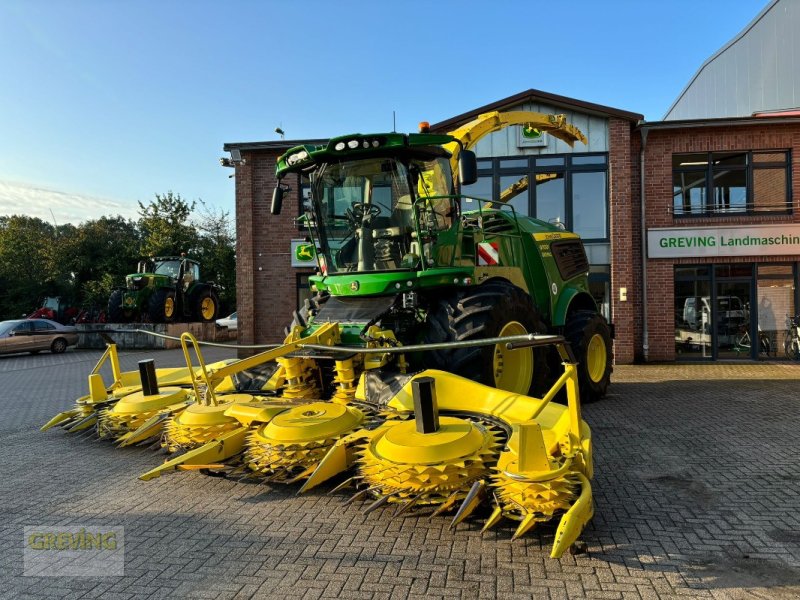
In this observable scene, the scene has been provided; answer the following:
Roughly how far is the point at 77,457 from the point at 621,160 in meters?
12.1

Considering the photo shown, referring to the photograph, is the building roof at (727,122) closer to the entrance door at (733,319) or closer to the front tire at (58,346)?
the entrance door at (733,319)

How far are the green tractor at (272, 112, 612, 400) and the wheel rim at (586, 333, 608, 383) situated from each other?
2.39m

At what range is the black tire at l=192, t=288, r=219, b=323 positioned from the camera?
2092 cm

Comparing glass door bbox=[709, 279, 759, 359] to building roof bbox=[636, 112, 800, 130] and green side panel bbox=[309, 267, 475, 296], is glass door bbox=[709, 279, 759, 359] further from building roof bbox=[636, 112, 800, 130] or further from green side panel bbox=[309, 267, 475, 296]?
green side panel bbox=[309, 267, 475, 296]

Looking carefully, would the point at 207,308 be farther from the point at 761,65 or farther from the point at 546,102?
the point at 761,65

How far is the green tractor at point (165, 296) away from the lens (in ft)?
63.9

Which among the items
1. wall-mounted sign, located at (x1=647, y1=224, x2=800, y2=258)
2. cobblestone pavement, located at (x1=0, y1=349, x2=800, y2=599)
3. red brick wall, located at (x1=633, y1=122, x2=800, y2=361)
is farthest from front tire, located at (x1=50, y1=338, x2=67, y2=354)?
wall-mounted sign, located at (x1=647, y1=224, x2=800, y2=258)

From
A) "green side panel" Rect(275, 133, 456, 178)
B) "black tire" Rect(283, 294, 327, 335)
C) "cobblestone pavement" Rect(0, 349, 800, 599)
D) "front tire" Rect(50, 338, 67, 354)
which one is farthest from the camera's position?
"front tire" Rect(50, 338, 67, 354)

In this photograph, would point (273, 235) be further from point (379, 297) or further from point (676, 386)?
point (676, 386)

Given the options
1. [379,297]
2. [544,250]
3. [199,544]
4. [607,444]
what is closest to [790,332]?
[544,250]

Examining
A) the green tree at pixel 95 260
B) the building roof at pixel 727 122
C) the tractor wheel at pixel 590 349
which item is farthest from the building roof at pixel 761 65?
the green tree at pixel 95 260

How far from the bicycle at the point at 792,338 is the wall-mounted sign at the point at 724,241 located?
1664mm

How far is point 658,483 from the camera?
14.3ft

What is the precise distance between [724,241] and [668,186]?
1834 millimetres
